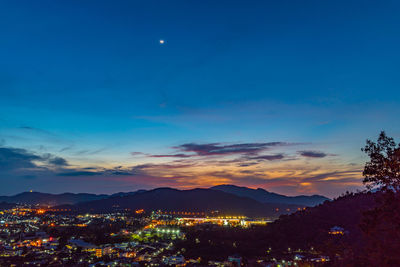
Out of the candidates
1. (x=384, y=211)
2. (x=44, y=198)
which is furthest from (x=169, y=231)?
(x=44, y=198)

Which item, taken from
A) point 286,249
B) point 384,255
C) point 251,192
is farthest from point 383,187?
point 251,192

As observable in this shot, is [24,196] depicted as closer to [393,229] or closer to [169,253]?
[169,253]

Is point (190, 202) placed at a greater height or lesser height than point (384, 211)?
lesser

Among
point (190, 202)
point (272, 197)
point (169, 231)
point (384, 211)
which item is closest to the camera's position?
point (384, 211)

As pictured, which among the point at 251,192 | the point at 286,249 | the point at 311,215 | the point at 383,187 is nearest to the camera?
→ the point at 383,187

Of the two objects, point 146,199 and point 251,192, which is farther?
point 251,192

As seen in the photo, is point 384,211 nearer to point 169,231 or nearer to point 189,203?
point 169,231

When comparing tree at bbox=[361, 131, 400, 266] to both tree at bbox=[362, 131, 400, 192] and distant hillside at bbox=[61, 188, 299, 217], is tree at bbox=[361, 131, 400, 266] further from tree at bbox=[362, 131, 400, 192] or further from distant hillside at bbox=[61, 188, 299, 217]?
distant hillside at bbox=[61, 188, 299, 217]
